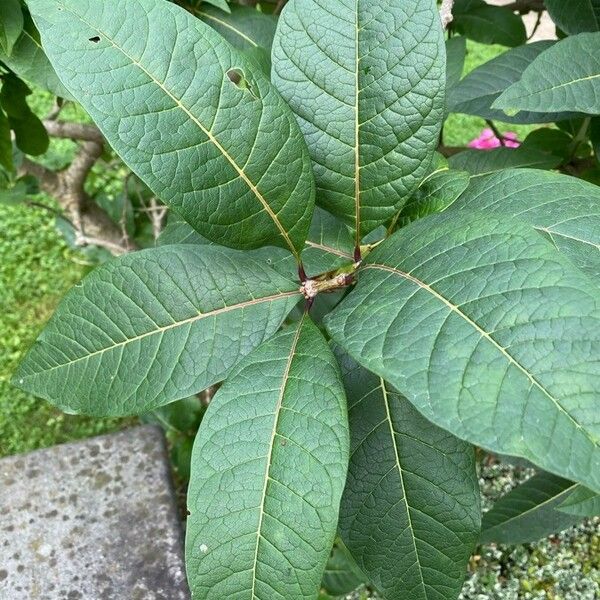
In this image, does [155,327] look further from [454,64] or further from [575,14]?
[575,14]

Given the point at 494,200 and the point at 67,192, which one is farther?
the point at 67,192

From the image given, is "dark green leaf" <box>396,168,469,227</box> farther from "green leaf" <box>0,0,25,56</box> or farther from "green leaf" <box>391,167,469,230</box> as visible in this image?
"green leaf" <box>0,0,25,56</box>

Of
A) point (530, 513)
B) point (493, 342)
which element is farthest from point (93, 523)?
point (493, 342)

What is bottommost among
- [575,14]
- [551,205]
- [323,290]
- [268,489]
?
[268,489]

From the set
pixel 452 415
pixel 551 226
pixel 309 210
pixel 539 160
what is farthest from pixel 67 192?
pixel 452 415

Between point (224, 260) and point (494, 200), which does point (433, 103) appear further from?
point (224, 260)

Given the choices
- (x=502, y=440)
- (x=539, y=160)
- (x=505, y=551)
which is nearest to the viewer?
(x=502, y=440)
